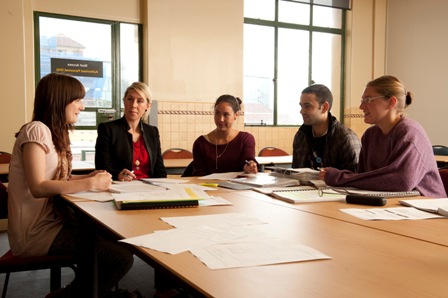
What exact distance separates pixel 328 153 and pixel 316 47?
4793 millimetres

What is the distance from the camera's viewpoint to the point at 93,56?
557 centimetres

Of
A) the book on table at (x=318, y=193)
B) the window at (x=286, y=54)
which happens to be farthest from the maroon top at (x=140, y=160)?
the window at (x=286, y=54)

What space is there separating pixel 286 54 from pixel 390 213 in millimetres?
5688

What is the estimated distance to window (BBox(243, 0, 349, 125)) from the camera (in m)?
6.71

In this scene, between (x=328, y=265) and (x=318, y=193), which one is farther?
(x=318, y=193)

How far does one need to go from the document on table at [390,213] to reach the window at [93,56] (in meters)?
4.51

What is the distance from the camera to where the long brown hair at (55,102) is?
6.48 feet

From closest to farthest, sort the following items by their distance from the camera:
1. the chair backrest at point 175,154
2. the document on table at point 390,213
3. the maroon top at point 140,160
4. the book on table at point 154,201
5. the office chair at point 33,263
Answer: the document on table at point 390,213, the book on table at point 154,201, the office chair at point 33,263, the maroon top at point 140,160, the chair backrest at point 175,154

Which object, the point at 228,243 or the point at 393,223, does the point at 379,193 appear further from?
the point at 228,243

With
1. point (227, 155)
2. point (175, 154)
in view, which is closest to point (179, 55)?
Result: point (175, 154)

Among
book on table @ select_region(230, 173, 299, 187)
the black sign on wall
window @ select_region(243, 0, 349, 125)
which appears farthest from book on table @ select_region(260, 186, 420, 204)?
window @ select_region(243, 0, 349, 125)

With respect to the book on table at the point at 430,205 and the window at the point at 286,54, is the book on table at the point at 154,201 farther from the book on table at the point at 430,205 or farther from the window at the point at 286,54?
the window at the point at 286,54

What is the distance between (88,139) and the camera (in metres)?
5.60

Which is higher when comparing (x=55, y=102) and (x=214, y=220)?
(x=55, y=102)
